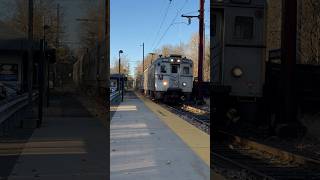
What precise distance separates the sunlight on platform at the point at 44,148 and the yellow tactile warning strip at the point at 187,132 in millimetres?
1315

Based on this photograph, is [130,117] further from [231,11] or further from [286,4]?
[231,11]

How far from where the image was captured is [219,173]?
25.3 feet

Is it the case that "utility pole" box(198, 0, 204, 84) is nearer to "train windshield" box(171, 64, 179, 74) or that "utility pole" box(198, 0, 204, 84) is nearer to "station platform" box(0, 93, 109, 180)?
"train windshield" box(171, 64, 179, 74)

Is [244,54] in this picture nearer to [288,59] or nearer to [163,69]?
[163,69]

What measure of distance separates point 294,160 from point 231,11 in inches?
227

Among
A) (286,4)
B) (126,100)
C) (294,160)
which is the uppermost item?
(286,4)

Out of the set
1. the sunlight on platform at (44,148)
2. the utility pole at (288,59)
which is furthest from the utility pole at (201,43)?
the utility pole at (288,59)

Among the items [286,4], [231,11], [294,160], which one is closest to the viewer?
[231,11]

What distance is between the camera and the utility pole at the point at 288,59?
9305mm

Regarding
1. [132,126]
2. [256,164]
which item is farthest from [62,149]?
[256,164]

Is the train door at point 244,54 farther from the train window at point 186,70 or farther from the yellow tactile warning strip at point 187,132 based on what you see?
the yellow tactile warning strip at point 187,132

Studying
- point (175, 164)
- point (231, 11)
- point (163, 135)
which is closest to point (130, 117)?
point (163, 135)

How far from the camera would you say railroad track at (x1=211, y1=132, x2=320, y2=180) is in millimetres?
7785

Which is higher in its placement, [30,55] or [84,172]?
[30,55]
